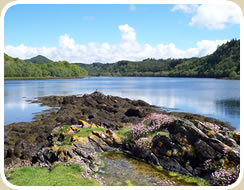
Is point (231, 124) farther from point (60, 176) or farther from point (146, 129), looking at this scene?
point (60, 176)

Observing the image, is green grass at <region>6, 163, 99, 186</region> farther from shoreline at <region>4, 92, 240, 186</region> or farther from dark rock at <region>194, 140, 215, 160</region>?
dark rock at <region>194, 140, 215, 160</region>

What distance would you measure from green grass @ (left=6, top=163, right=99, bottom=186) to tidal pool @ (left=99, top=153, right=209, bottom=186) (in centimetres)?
157

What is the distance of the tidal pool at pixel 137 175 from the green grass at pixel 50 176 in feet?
5.15

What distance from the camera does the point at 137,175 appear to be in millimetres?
12891

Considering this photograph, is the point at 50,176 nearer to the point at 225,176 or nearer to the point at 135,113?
the point at 225,176

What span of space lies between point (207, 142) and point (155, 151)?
11.7ft

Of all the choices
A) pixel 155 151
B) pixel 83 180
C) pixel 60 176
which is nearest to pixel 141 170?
pixel 155 151

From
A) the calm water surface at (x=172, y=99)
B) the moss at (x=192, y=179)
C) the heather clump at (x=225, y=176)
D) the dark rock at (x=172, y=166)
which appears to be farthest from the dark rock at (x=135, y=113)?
the heather clump at (x=225, y=176)

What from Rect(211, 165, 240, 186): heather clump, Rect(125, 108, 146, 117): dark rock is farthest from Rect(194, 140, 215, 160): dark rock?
Rect(125, 108, 146, 117): dark rock

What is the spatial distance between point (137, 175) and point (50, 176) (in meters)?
5.13

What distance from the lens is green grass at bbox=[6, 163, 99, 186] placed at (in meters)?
11.0

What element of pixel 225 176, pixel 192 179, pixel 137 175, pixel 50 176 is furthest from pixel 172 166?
pixel 50 176

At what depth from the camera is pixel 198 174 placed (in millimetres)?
12555

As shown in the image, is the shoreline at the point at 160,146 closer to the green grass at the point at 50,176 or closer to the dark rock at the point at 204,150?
the dark rock at the point at 204,150
